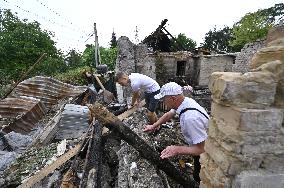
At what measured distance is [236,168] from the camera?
1.90 metres

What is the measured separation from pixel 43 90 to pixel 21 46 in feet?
59.1

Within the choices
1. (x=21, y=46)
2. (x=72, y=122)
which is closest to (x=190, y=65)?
(x=72, y=122)

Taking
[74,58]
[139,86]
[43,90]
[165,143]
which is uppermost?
[139,86]

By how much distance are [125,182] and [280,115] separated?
177 cm

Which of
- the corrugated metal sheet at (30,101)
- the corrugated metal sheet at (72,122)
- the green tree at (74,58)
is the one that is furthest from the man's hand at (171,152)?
the green tree at (74,58)

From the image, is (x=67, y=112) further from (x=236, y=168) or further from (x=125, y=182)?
(x=236, y=168)

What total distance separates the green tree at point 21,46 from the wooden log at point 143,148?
20618mm

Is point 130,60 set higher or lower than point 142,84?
higher

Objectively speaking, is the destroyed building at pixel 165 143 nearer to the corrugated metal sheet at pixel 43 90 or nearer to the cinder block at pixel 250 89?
the cinder block at pixel 250 89

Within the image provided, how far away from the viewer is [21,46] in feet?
81.9

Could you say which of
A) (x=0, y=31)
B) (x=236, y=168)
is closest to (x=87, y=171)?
(x=236, y=168)

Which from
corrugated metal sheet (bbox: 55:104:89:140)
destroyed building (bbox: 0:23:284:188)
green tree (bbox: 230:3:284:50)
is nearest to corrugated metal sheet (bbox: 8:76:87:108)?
destroyed building (bbox: 0:23:284:188)

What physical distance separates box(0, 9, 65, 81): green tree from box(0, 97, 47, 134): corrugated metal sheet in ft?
49.6

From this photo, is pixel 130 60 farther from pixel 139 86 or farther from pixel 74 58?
pixel 74 58
